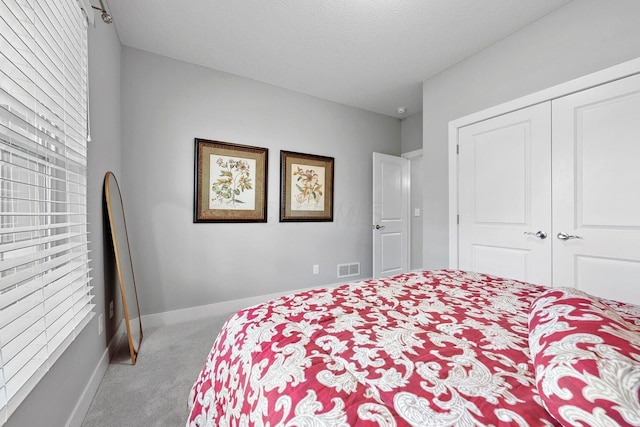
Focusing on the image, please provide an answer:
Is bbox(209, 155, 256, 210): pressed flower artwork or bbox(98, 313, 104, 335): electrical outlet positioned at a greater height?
bbox(209, 155, 256, 210): pressed flower artwork

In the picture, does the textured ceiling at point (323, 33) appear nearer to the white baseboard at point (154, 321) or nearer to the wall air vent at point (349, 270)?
the wall air vent at point (349, 270)

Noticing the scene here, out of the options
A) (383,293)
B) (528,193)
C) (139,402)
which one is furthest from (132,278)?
(528,193)

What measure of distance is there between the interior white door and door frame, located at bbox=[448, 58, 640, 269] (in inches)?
46.6

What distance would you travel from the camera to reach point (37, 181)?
3.99 ft

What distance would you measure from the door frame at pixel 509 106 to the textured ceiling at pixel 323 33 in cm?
60

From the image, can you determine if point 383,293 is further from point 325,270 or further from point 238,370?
point 325,270

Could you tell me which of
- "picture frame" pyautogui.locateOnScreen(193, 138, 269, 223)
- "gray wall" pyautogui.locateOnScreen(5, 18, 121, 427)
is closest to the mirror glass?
"gray wall" pyautogui.locateOnScreen(5, 18, 121, 427)

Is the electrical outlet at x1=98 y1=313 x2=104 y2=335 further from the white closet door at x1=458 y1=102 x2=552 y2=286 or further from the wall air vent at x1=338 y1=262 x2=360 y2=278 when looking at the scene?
the white closet door at x1=458 y1=102 x2=552 y2=286

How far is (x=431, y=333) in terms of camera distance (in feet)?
2.99

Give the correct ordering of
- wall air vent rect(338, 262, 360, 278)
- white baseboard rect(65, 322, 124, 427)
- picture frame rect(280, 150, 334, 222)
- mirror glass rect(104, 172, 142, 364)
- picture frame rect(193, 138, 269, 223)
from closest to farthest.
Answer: white baseboard rect(65, 322, 124, 427)
mirror glass rect(104, 172, 142, 364)
picture frame rect(193, 138, 269, 223)
picture frame rect(280, 150, 334, 222)
wall air vent rect(338, 262, 360, 278)

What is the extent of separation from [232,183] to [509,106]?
275 centimetres

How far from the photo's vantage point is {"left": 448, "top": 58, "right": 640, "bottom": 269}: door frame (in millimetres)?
1786

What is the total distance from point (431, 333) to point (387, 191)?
3221 millimetres

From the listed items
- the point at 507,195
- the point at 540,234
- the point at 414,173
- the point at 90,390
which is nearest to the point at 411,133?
the point at 414,173
